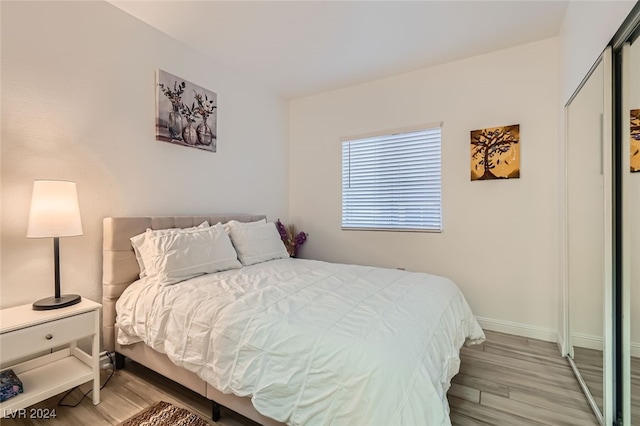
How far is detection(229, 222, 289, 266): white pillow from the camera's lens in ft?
8.82

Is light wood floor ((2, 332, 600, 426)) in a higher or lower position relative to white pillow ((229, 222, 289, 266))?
lower

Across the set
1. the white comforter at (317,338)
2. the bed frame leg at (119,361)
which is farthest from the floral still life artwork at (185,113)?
the bed frame leg at (119,361)

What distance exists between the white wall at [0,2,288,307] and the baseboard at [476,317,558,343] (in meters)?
3.00

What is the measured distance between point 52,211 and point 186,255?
799mm

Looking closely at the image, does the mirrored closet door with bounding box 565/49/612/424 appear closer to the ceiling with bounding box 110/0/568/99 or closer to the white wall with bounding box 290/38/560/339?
the white wall with bounding box 290/38/560/339

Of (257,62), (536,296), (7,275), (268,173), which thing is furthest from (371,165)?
(7,275)

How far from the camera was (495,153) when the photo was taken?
281 cm

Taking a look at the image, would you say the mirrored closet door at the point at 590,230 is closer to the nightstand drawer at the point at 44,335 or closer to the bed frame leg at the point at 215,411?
the bed frame leg at the point at 215,411

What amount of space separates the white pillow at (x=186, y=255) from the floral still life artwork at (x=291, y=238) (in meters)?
1.22

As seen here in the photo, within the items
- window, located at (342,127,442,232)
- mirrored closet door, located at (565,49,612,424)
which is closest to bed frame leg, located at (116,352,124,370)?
window, located at (342,127,442,232)

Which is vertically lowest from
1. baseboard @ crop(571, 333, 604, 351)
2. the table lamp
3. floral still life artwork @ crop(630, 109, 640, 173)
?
baseboard @ crop(571, 333, 604, 351)

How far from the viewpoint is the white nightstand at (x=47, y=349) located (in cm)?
146

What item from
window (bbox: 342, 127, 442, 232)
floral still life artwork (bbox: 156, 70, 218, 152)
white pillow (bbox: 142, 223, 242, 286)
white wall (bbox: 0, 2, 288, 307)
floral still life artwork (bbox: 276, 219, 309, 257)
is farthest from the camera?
floral still life artwork (bbox: 276, 219, 309, 257)

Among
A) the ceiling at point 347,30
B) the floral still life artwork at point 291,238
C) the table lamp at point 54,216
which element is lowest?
the floral still life artwork at point 291,238
